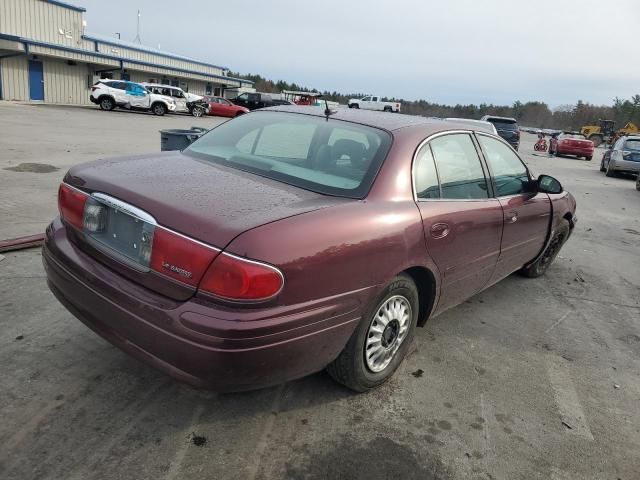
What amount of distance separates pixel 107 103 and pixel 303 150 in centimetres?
2931

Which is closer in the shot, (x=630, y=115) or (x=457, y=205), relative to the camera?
(x=457, y=205)

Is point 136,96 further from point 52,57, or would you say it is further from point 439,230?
point 439,230

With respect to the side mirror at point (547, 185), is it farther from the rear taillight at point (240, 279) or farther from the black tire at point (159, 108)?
the black tire at point (159, 108)

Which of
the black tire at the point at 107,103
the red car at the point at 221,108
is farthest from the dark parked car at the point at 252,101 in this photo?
the black tire at the point at 107,103

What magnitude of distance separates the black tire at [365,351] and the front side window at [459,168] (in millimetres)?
689

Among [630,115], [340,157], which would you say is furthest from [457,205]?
[630,115]

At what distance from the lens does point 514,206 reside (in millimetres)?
3822

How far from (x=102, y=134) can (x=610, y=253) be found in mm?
14682

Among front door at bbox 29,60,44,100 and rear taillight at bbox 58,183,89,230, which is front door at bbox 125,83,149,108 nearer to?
front door at bbox 29,60,44,100

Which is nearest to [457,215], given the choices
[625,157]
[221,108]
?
[625,157]

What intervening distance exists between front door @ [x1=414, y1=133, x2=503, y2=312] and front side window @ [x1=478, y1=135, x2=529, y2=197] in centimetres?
19

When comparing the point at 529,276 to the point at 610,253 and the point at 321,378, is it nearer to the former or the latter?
the point at 610,253

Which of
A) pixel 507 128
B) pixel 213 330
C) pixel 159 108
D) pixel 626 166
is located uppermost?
pixel 507 128

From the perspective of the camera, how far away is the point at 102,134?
15773 mm
